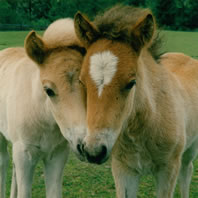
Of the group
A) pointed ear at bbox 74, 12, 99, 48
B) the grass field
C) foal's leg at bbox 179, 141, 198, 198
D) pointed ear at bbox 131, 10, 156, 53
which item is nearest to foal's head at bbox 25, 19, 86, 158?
pointed ear at bbox 74, 12, 99, 48

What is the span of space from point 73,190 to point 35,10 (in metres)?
8.30

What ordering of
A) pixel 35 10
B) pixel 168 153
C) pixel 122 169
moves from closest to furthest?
pixel 168 153 → pixel 122 169 → pixel 35 10

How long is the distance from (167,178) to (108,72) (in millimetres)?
1479

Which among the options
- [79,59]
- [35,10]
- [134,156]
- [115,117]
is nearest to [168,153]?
[134,156]

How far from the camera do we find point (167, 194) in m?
3.59

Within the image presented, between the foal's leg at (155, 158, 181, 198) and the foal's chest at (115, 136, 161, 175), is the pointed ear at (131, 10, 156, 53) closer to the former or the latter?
the foal's chest at (115, 136, 161, 175)

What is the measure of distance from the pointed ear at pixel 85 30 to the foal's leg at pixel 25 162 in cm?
131

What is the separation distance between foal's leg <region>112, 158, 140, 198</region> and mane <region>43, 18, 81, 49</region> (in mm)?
1377

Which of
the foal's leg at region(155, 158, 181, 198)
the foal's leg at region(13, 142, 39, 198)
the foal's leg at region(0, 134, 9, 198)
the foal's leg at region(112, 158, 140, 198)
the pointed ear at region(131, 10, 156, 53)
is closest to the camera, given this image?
the pointed ear at region(131, 10, 156, 53)

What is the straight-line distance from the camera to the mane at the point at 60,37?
10.5 ft

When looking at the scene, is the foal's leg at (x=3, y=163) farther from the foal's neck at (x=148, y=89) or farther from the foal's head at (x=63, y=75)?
the foal's neck at (x=148, y=89)

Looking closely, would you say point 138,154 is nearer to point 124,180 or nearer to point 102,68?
point 124,180

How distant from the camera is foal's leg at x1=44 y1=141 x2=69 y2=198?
12.4ft

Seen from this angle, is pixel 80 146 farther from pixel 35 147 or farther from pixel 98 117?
pixel 35 147
